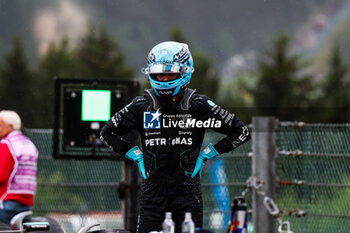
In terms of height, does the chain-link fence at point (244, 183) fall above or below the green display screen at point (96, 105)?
below

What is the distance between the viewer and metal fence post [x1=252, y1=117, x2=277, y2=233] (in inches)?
283

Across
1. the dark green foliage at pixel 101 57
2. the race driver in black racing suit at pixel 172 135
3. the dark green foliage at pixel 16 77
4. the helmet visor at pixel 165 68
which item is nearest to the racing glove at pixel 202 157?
the race driver in black racing suit at pixel 172 135

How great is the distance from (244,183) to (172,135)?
3.05 metres

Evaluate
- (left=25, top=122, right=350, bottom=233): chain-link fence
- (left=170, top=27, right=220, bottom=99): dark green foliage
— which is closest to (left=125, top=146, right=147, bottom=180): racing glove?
(left=25, top=122, right=350, bottom=233): chain-link fence

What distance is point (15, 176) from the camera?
24.5 ft

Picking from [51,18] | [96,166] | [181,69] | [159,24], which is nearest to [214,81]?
[159,24]

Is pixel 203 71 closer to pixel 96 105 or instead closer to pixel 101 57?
pixel 96 105

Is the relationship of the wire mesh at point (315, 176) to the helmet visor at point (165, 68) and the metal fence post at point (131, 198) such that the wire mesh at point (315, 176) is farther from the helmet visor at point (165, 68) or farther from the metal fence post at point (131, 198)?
the helmet visor at point (165, 68)

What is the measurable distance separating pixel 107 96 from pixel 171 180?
2689 millimetres

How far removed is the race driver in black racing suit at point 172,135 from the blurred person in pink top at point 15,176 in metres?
2.71

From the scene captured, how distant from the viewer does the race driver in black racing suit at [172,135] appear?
482 cm

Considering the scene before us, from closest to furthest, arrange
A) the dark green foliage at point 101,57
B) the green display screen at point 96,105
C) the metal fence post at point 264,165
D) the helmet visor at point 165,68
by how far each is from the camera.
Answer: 1. the helmet visor at point 165,68
2. the metal fence post at point 264,165
3. the green display screen at point 96,105
4. the dark green foliage at point 101,57

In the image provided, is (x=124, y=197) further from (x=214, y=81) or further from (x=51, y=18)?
(x=51, y=18)

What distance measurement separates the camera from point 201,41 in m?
10.7
